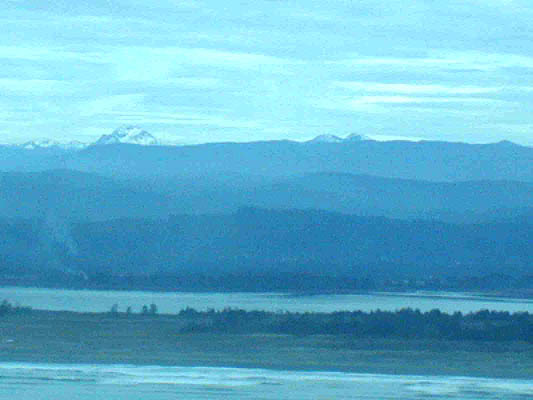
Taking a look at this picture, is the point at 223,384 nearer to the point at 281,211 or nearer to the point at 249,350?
the point at 249,350

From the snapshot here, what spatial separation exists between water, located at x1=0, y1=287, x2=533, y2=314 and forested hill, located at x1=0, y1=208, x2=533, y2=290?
5.53m

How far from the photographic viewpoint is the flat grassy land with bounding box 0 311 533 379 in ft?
72.1

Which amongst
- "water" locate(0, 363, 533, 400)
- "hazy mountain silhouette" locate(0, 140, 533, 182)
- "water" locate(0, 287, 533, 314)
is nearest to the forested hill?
"water" locate(0, 287, 533, 314)

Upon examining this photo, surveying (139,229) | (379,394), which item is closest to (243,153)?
(139,229)

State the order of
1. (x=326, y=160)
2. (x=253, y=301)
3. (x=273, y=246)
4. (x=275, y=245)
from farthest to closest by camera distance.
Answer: (x=326, y=160), (x=275, y=245), (x=273, y=246), (x=253, y=301)

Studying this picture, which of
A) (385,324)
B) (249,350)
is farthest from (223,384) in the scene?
(385,324)

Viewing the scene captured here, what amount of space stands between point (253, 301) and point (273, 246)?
601 inches

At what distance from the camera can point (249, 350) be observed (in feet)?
78.2

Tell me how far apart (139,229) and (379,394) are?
1420 inches

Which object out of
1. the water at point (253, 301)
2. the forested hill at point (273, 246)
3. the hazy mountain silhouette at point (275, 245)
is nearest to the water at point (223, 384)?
the water at point (253, 301)

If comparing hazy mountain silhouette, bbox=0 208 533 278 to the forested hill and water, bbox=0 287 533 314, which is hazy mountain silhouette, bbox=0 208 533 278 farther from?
water, bbox=0 287 533 314

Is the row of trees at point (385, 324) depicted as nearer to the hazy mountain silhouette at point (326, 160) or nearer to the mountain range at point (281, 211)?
the mountain range at point (281, 211)

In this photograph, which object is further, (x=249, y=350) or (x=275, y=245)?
(x=275, y=245)

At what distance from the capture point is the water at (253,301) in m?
32.7
